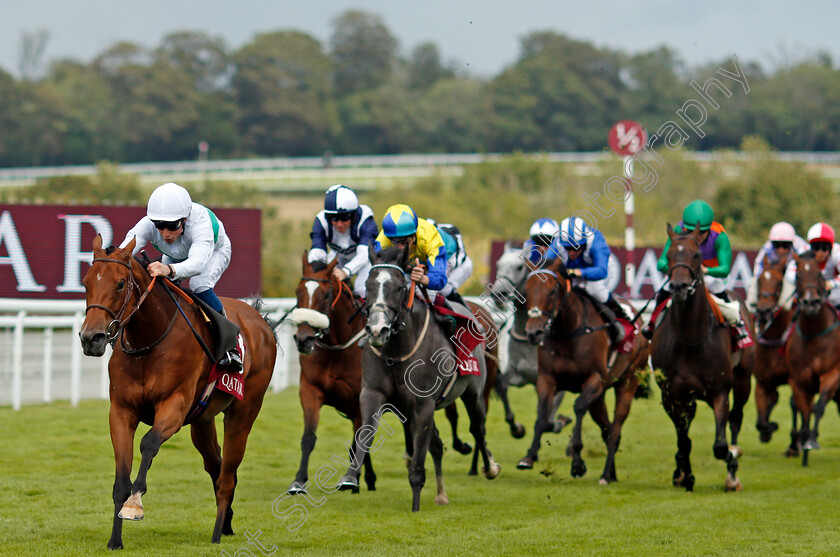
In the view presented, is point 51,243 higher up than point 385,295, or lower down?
higher up

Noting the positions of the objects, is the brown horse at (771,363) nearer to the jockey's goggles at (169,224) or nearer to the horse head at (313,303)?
the horse head at (313,303)

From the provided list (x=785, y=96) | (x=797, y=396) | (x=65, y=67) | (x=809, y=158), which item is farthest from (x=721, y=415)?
(x=65, y=67)

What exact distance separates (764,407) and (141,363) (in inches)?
269

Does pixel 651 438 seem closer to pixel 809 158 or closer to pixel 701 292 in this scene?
pixel 701 292

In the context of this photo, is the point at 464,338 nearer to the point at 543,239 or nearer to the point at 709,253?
the point at 543,239

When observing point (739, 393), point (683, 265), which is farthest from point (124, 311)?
point (739, 393)

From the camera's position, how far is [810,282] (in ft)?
29.9

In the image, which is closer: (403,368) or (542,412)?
(403,368)

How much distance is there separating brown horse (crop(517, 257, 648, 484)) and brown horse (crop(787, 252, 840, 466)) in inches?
74.8

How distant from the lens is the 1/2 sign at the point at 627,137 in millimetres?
18812

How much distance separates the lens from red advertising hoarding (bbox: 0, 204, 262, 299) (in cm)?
1223

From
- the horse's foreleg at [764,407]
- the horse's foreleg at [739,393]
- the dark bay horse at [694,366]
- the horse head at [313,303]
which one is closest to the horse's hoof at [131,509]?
the horse head at [313,303]

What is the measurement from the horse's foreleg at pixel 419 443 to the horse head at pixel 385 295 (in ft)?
1.82

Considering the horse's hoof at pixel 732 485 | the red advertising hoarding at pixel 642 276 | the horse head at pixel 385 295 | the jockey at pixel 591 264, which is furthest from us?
the red advertising hoarding at pixel 642 276
